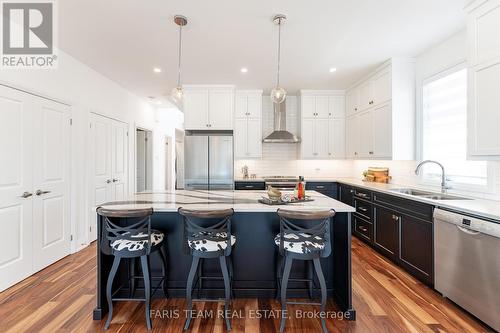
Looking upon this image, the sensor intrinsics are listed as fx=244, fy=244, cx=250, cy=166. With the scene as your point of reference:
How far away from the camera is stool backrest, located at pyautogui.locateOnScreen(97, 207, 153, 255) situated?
1.92 m

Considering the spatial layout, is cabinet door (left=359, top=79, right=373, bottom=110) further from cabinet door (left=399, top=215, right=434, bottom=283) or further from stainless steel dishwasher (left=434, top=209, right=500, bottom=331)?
stainless steel dishwasher (left=434, top=209, right=500, bottom=331)

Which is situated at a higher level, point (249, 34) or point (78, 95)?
point (249, 34)

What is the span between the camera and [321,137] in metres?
5.32

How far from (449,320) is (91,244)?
184 inches

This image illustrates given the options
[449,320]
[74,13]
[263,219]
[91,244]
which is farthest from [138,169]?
[449,320]

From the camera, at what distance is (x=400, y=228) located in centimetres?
301

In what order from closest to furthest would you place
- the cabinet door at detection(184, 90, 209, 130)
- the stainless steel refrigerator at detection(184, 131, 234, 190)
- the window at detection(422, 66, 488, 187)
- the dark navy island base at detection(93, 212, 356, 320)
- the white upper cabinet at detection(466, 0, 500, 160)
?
the white upper cabinet at detection(466, 0, 500, 160)
the dark navy island base at detection(93, 212, 356, 320)
the window at detection(422, 66, 488, 187)
the stainless steel refrigerator at detection(184, 131, 234, 190)
the cabinet door at detection(184, 90, 209, 130)

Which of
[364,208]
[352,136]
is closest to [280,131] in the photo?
[352,136]

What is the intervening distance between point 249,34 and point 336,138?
321 centimetres

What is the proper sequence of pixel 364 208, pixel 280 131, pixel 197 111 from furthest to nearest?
pixel 280 131
pixel 197 111
pixel 364 208

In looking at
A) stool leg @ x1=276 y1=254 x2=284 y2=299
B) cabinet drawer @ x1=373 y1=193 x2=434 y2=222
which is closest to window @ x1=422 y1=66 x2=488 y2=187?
cabinet drawer @ x1=373 y1=193 x2=434 y2=222

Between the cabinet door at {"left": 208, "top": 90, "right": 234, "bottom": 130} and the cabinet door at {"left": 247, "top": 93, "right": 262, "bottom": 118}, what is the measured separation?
18.7 inches

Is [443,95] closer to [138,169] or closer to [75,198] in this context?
[75,198]

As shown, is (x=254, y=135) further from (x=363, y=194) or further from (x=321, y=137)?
(x=363, y=194)
